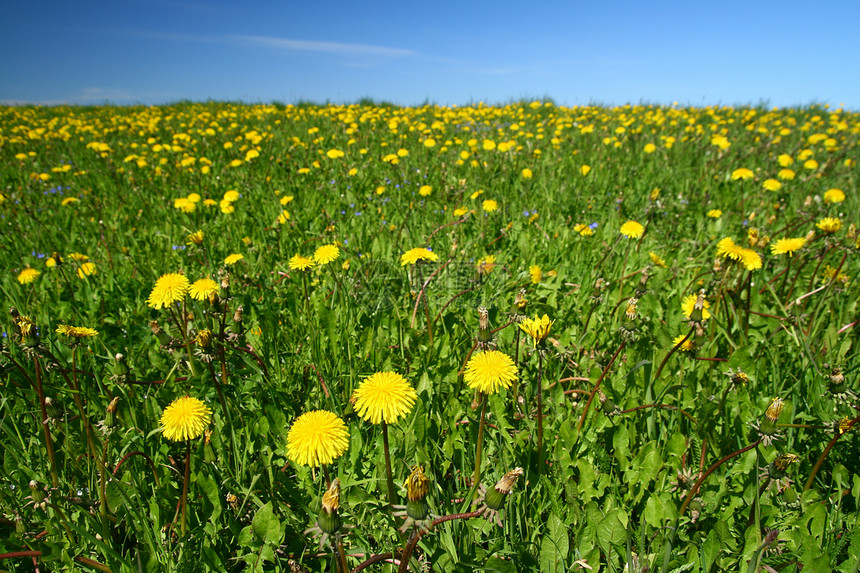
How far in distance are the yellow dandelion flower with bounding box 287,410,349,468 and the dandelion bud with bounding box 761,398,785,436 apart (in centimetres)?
104

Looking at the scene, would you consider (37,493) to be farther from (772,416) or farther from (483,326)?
(772,416)

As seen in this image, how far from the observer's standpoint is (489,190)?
3838 millimetres

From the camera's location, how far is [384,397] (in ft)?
3.39

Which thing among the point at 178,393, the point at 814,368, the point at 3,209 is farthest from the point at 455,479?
the point at 3,209

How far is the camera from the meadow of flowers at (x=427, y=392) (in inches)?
→ 43.0

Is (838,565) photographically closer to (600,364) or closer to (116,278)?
(600,364)

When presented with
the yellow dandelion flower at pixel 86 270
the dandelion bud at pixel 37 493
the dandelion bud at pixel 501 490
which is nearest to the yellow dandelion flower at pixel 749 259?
the dandelion bud at pixel 501 490

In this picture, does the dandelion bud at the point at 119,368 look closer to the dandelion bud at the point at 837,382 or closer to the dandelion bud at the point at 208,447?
the dandelion bud at the point at 208,447

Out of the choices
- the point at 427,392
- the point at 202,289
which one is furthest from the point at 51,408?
the point at 427,392

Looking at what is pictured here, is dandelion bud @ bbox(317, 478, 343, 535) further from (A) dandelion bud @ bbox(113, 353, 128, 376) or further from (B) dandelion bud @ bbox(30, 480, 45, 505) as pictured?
(A) dandelion bud @ bbox(113, 353, 128, 376)

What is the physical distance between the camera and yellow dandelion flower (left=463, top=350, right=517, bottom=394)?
1.11 m

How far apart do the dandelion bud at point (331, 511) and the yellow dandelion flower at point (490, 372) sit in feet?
1.37

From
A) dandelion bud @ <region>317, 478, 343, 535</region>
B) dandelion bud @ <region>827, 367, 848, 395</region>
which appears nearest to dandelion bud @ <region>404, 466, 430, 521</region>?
dandelion bud @ <region>317, 478, 343, 535</region>

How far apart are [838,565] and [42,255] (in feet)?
13.0
